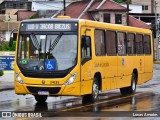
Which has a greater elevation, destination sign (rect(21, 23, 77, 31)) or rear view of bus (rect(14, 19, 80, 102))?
destination sign (rect(21, 23, 77, 31))

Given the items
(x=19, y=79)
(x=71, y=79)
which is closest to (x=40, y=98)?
(x=19, y=79)

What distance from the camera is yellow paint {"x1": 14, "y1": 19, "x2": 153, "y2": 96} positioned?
1631 centimetres

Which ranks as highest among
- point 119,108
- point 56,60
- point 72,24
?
point 72,24

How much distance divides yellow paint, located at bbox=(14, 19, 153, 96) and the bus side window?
17 cm

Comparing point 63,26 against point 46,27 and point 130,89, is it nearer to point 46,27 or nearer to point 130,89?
point 46,27

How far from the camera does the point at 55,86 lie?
53.1 ft

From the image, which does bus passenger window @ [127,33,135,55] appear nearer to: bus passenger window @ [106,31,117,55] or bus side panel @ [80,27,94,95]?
bus passenger window @ [106,31,117,55]

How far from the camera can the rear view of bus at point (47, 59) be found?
16234 mm

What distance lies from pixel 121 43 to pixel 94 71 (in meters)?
3.33

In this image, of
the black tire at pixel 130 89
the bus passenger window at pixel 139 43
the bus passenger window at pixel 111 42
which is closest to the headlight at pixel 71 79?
the bus passenger window at pixel 111 42

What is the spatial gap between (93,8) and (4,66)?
4754 centimetres

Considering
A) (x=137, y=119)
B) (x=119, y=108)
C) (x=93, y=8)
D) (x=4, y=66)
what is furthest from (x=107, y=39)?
(x=93, y=8)

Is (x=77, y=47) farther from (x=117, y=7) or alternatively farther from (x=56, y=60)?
(x=117, y=7)

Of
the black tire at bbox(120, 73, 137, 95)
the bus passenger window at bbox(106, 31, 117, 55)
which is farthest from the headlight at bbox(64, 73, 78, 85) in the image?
the black tire at bbox(120, 73, 137, 95)
